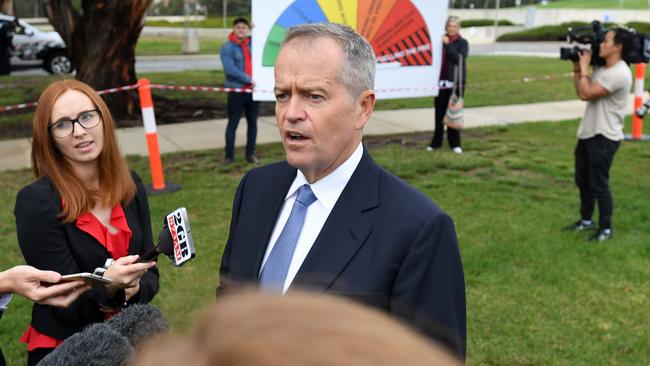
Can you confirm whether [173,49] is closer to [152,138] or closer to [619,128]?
[152,138]

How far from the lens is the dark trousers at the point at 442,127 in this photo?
10.1 m

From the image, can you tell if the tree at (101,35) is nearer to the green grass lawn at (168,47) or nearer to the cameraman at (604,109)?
the cameraman at (604,109)

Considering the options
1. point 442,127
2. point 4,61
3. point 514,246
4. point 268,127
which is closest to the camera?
point 514,246

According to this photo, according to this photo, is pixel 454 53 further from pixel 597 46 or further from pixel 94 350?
pixel 94 350

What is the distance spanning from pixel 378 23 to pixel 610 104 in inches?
161

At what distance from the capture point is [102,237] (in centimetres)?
297

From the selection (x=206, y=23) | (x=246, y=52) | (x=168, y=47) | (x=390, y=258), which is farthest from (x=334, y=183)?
(x=206, y=23)

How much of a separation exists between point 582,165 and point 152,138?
4.73 metres

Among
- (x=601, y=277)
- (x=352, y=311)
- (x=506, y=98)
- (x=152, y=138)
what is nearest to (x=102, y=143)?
(x=352, y=311)

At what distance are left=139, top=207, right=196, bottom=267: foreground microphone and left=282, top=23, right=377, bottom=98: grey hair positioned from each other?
79cm

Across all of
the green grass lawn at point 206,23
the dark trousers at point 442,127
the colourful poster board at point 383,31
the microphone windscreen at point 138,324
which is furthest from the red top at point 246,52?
the green grass lawn at point 206,23

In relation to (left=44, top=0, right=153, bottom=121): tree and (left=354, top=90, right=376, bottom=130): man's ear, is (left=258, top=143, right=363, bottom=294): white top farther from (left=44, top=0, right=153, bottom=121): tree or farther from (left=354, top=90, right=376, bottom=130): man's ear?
(left=44, top=0, right=153, bottom=121): tree

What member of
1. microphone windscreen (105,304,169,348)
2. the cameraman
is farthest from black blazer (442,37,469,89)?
microphone windscreen (105,304,169,348)

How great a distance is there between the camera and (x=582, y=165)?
6.71m
